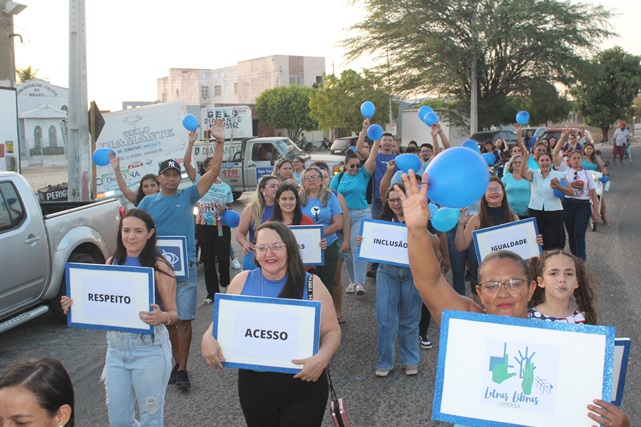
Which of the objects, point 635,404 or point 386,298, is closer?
point 635,404

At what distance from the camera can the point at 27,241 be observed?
6527 mm

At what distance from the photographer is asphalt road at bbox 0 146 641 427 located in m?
4.79

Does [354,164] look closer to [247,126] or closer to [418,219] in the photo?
[418,219]

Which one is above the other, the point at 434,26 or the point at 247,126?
the point at 434,26

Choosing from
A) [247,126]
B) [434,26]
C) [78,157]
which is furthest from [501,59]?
[78,157]

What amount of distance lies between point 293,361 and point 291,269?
57 centimetres

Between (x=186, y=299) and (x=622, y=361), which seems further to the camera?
(x=186, y=299)

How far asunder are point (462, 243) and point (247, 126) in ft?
51.4

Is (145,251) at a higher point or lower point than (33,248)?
higher

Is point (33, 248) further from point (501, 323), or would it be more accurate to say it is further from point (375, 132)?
point (501, 323)

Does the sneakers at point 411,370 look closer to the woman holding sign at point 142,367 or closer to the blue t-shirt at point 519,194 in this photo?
the woman holding sign at point 142,367

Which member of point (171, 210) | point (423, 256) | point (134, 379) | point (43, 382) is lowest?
point (134, 379)

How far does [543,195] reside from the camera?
780 cm

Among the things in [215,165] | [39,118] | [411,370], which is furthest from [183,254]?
[39,118]
